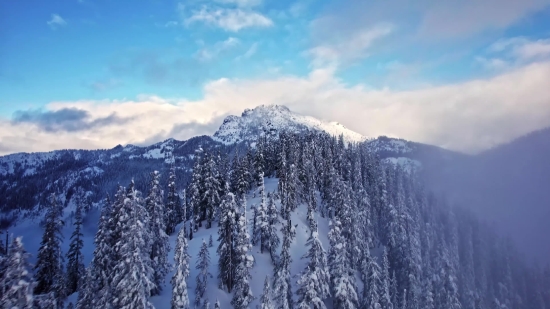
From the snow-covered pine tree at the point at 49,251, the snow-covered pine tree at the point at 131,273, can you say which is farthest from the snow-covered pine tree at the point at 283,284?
the snow-covered pine tree at the point at 49,251

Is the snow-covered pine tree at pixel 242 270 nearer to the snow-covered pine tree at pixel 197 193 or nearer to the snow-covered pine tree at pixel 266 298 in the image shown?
the snow-covered pine tree at pixel 266 298

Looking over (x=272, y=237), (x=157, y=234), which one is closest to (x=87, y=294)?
(x=157, y=234)

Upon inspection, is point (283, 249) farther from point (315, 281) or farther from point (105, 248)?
point (105, 248)

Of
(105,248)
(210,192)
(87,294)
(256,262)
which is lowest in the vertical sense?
(256,262)

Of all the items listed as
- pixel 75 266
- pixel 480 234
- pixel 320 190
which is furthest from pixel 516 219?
pixel 75 266

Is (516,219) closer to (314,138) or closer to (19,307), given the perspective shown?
(314,138)

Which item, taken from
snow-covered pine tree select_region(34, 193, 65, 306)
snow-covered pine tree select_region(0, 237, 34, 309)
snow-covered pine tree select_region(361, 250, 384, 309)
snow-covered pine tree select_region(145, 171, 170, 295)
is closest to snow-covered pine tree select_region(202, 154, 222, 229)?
snow-covered pine tree select_region(145, 171, 170, 295)

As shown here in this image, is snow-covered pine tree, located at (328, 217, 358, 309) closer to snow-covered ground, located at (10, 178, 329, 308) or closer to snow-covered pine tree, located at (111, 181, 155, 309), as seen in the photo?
snow-covered ground, located at (10, 178, 329, 308)

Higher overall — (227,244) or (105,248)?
(105,248)
